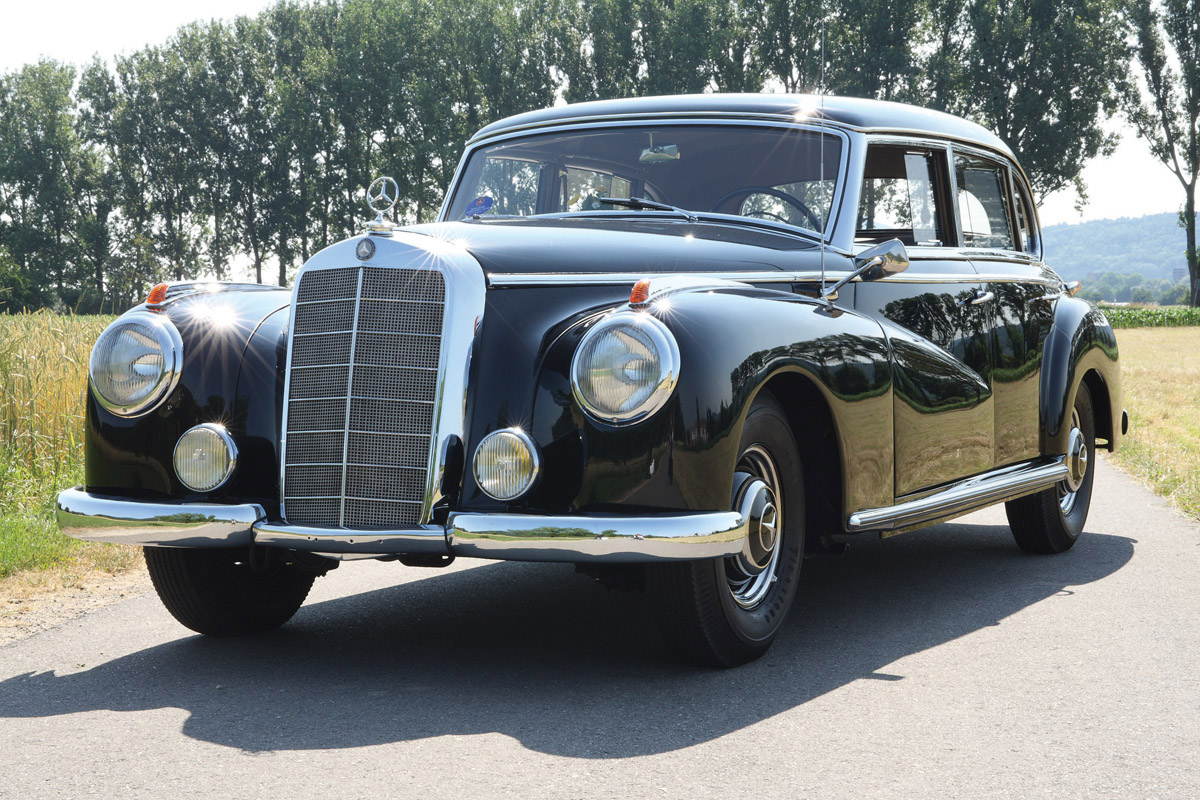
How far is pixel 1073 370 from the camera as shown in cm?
614

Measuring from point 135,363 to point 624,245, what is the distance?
1651mm

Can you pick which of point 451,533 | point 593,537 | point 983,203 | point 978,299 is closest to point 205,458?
point 451,533

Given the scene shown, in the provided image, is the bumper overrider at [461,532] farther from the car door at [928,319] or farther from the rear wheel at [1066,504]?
the rear wheel at [1066,504]

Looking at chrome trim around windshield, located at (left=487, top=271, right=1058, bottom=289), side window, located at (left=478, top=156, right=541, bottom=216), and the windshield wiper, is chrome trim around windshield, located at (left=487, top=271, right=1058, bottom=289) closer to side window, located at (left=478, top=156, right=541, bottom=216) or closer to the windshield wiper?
the windshield wiper

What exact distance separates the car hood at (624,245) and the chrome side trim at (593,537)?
873 mm

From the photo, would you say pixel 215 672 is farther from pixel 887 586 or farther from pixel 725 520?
pixel 887 586

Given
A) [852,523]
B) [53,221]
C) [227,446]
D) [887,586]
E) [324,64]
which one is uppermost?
[324,64]

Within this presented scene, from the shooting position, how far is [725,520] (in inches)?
135

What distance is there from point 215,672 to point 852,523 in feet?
7.12

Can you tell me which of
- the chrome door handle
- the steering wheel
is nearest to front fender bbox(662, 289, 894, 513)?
the steering wheel

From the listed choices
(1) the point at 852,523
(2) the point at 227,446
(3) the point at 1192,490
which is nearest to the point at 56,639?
(2) the point at 227,446

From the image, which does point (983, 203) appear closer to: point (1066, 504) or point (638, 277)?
point (1066, 504)

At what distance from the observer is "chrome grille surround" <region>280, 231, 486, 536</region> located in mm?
3631

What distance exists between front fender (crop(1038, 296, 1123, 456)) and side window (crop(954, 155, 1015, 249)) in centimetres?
51
